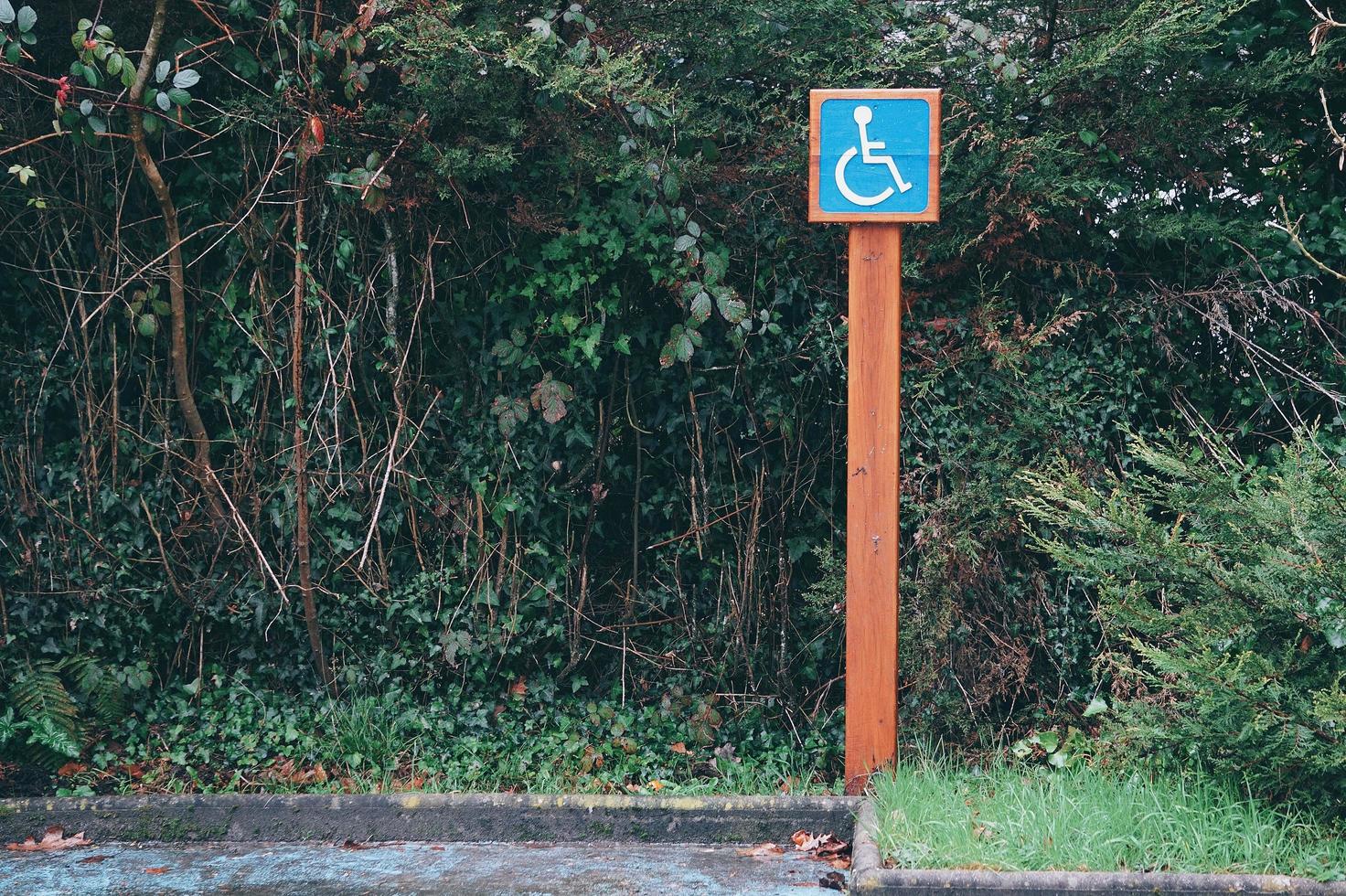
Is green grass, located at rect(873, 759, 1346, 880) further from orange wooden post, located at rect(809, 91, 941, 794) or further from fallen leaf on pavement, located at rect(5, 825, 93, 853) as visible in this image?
fallen leaf on pavement, located at rect(5, 825, 93, 853)

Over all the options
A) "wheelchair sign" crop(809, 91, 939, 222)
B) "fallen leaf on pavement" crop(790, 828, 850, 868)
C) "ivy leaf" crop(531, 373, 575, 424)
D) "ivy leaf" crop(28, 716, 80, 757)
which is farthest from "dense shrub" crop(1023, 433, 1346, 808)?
"ivy leaf" crop(28, 716, 80, 757)

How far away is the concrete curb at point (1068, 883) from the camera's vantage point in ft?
11.0

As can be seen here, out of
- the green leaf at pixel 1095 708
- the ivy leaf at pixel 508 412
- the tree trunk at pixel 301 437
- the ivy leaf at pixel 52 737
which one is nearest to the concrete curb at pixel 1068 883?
the green leaf at pixel 1095 708

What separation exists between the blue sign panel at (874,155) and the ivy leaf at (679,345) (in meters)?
0.90

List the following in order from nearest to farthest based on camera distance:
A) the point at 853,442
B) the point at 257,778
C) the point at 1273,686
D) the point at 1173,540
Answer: the point at 1273,686, the point at 1173,540, the point at 853,442, the point at 257,778

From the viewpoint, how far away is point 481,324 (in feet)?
17.3

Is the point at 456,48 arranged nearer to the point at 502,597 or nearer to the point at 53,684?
the point at 502,597

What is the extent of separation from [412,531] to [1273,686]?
3529 millimetres

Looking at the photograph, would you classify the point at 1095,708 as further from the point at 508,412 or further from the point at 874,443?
the point at 508,412

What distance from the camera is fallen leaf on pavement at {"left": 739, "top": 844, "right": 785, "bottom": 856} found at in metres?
4.21

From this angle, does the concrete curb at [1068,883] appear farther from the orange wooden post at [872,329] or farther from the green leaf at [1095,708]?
the green leaf at [1095,708]

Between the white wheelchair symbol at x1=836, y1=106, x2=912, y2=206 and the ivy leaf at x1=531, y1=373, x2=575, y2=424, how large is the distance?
1568 millimetres

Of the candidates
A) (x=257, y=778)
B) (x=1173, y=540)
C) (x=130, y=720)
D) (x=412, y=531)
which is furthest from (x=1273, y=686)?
(x=130, y=720)

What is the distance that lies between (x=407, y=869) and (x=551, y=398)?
6.60ft
